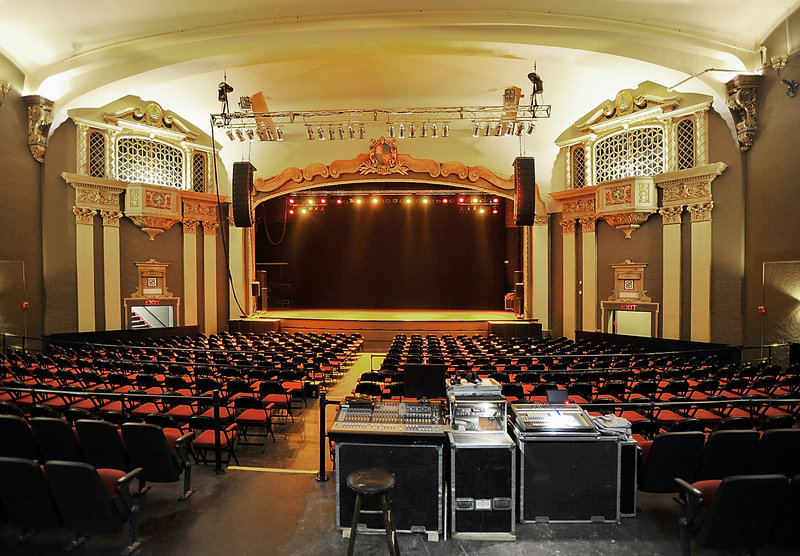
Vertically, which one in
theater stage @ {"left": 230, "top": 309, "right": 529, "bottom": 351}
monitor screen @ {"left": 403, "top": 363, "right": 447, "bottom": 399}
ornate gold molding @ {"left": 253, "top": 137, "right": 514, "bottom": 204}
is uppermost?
ornate gold molding @ {"left": 253, "top": 137, "right": 514, "bottom": 204}

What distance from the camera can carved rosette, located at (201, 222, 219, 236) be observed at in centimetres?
1648

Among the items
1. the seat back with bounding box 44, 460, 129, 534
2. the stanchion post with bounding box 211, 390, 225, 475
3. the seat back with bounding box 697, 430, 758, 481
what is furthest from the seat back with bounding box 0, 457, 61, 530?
the seat back with bounding box 697, 430, 758, 481

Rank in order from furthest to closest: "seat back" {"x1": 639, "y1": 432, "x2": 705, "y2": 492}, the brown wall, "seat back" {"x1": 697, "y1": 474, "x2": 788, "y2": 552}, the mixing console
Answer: the brown wall, "seat back" {"x1": 639, "y1": 432, "x2": 705, "y2": 492}, the mixing console, "seat back" {"x1": 697, "y1": 474, "x2": 788, "y2": 552}

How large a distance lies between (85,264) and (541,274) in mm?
15558

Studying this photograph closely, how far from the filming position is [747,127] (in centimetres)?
1099

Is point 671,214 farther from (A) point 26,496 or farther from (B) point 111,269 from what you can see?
(B) point 111,269

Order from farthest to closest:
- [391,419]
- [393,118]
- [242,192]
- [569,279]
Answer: [569,279], [393,118], [242,192], [391,419]

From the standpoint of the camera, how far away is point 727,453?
3572 mm

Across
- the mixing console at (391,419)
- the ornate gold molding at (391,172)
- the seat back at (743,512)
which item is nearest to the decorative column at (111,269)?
the ornate gold molding at (391,172)

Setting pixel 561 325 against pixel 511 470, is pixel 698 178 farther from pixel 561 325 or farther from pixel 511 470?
pixel 511 470

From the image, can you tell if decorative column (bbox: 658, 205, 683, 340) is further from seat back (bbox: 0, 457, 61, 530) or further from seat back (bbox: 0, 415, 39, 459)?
seat back (bbox: 0, 415, 39, 459)

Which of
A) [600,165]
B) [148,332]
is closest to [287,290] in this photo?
[148,332]

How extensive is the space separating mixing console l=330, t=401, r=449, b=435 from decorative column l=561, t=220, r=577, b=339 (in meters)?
13.0

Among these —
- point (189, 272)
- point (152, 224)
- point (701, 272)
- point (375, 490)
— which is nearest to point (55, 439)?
point (375, 490)
